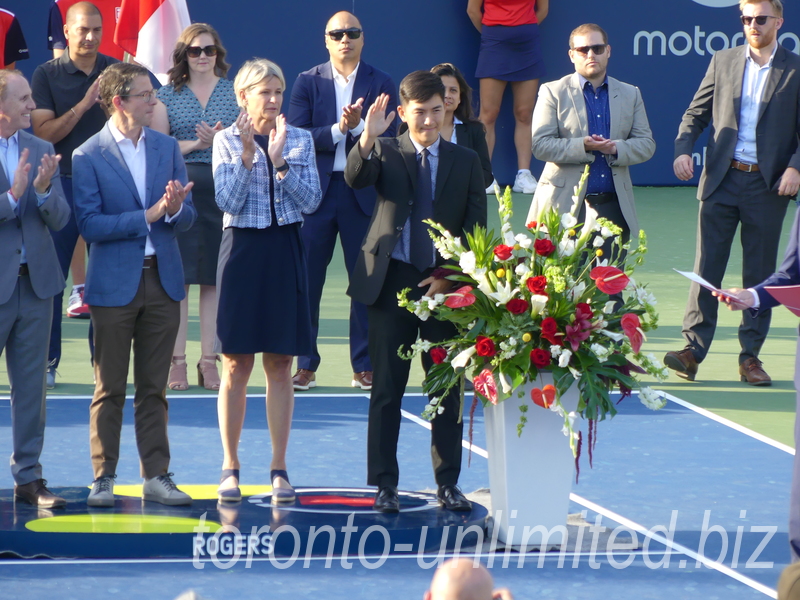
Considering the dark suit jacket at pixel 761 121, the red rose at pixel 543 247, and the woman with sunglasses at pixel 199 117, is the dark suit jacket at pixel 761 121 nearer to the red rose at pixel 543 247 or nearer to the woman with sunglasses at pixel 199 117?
the woman with sunglasses at pixel 199 117

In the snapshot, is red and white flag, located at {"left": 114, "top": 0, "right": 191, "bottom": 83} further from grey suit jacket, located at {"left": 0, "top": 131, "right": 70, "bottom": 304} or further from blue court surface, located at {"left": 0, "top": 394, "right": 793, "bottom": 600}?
grey suit jacket, located at {"left": 0, "top": 131, "right": 70, "bottom": 304}

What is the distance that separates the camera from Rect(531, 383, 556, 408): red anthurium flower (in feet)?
16.8

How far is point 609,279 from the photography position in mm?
5188

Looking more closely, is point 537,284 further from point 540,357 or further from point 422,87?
point 422,87

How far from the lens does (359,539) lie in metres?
5.22

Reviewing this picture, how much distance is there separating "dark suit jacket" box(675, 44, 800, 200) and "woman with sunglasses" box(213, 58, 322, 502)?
3.70 m

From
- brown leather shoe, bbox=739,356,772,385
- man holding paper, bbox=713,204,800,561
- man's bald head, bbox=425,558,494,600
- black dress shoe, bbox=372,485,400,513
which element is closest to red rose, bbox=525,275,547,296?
man holding paper, bbox=713,204,800,561

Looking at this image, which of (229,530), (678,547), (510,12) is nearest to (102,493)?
(229,530)

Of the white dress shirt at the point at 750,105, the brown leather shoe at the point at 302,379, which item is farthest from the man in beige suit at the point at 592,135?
the brown leather shoe at the point at 302,379

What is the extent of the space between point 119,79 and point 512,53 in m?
10.5

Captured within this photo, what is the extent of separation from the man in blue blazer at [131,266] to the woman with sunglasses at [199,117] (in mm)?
1934

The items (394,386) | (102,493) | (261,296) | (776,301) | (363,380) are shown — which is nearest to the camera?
(776,301)

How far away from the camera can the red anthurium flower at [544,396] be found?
5125 millimetres

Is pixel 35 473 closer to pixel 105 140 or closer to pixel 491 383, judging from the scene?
pixel 105 140
